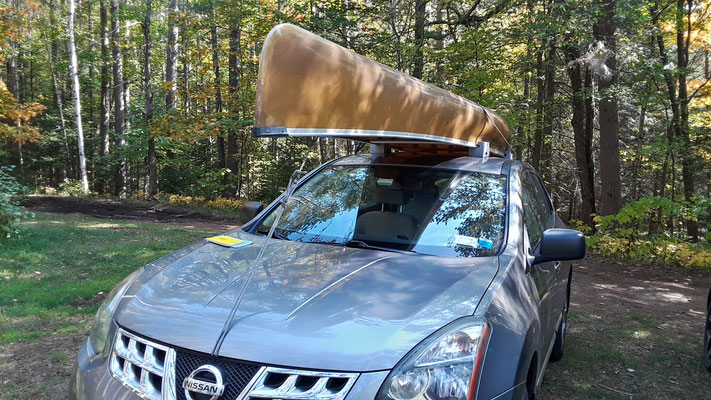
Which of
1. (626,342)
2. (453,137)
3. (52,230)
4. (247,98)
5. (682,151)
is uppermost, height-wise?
(247,98)

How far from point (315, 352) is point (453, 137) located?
7.59 feet

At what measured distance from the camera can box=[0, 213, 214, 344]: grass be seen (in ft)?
16.1

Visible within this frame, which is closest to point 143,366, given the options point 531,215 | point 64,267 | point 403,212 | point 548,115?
point 403,212

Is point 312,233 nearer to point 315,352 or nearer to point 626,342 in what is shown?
point 315,352

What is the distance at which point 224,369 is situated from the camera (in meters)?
1.82

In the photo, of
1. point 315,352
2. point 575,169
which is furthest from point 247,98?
point 315,352

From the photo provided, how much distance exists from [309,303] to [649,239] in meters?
10.1

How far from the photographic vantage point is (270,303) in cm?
212

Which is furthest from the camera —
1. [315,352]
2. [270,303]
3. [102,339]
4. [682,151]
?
[682,151]

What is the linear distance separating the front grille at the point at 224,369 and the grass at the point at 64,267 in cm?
341

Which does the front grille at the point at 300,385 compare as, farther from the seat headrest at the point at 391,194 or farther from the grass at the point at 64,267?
the grass at the point at 64,267

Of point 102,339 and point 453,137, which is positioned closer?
point 102,339

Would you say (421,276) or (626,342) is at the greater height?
(421,276)

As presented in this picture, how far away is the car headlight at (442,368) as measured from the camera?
176 centimetres
